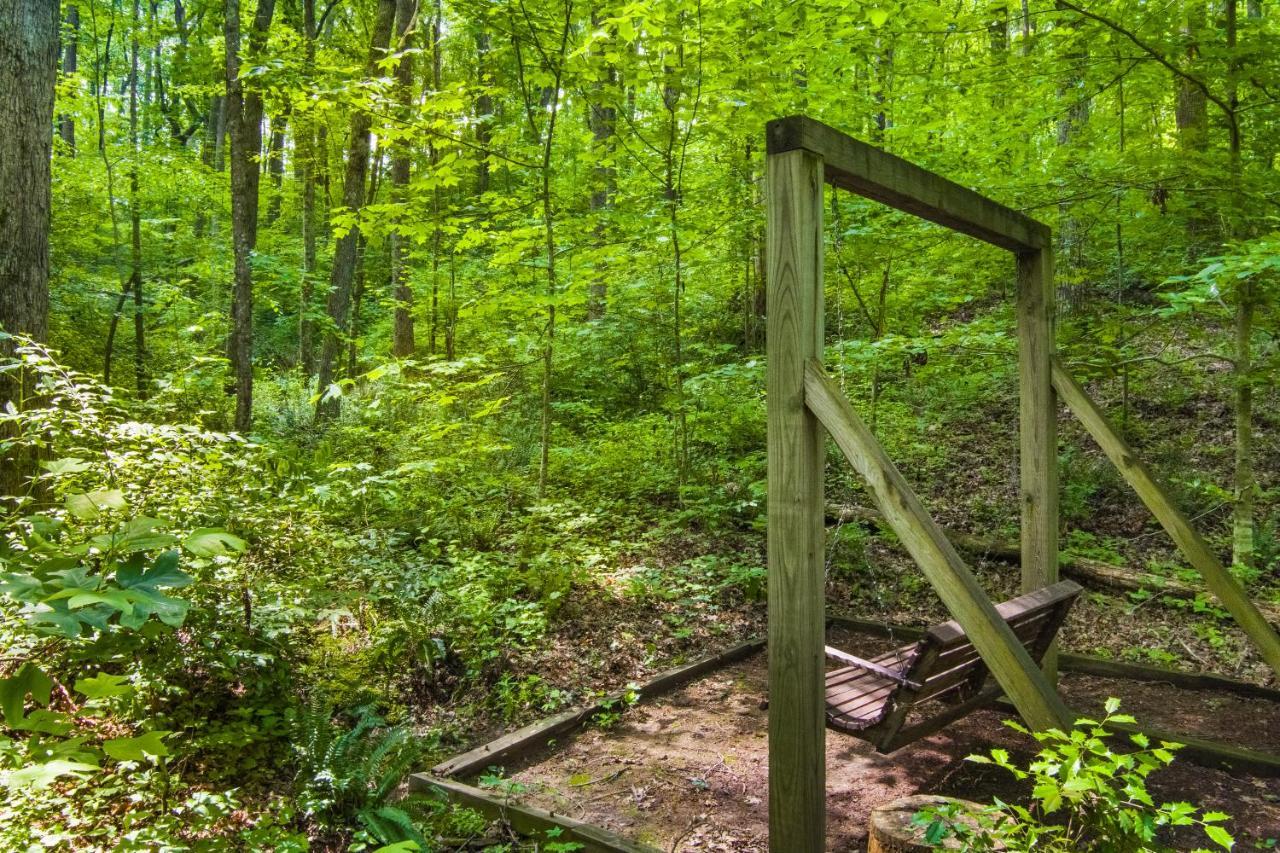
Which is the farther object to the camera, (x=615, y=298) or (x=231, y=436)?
(x=615, y=298)

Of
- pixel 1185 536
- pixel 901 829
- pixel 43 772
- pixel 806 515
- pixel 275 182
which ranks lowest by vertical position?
pixel 901 829

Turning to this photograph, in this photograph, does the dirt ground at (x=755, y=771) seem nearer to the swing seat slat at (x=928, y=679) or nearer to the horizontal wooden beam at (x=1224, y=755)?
the horizontal wooden beam at (x=1224, y=755)

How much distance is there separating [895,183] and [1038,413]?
2.00 meters

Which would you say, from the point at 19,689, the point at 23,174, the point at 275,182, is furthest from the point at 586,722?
the point at 275,182

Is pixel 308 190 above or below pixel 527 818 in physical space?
above

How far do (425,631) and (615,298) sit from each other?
24.7ft

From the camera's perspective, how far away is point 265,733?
346 cm

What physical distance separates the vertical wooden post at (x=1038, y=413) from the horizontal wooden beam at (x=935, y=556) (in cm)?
177

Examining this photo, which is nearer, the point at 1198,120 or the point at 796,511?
the point at 796,511

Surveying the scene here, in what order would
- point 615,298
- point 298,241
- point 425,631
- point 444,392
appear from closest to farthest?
point 425,631 < point 444,392 < point 615,298 < point 298,241

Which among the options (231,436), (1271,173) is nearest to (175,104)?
(231,436)

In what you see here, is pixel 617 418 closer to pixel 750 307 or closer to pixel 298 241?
pixel 750 307

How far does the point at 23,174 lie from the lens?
4.65 m

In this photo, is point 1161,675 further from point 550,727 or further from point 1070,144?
point 1070,144
